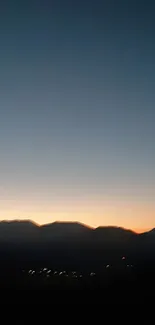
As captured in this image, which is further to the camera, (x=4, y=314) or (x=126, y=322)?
(x=4, y=314)

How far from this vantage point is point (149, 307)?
52.5 meters

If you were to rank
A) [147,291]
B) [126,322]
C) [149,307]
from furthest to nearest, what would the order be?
[147,291] → [149,307] → [126,322]

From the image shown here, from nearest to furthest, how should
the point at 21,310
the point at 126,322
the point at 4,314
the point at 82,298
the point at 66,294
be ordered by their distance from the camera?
the point at 126,322 < the point at 4,314 < the point at 21,310 < the point at 82,298 < the point at 66,294

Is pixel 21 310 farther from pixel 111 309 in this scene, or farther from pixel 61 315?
pixel 111 309

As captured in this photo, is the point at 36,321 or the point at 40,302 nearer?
the point at 36,321

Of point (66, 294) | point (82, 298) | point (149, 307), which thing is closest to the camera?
point (149, 307)

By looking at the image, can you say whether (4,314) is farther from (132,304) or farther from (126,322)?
(132,304)

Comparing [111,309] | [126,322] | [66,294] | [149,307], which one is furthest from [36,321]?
[66,294]

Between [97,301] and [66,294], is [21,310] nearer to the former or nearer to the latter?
[97,301]

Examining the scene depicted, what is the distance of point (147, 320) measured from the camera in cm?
4244

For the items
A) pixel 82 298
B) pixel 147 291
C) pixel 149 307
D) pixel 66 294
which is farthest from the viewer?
pixel 147 291

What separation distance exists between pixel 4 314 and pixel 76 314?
8481mm

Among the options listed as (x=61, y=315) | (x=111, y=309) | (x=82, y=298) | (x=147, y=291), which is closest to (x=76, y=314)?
(x=61, y=315)

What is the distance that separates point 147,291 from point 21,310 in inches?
1245
